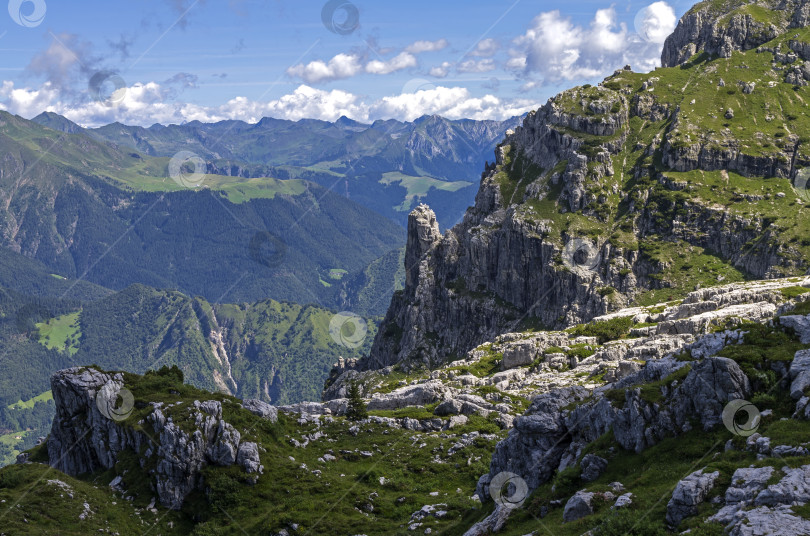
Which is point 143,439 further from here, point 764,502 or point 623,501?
point 764,502

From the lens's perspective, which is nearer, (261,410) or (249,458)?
(249,458)

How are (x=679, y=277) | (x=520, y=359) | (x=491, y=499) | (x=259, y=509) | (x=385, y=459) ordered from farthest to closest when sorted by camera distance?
(x=679, y=277)
(x=520, y=359)
(x=385, y=459)
(x=259, y=509)
(x=491, y=499)

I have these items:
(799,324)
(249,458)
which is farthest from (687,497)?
(249,458)

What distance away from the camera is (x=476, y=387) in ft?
439

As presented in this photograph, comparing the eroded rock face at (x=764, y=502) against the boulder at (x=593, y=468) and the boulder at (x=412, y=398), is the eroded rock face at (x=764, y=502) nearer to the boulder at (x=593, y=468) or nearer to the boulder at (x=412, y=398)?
the boulder at (x=593, y=468)

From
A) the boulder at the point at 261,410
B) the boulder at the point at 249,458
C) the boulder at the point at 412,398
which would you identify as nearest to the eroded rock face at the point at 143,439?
the boulder at the point at 249,458

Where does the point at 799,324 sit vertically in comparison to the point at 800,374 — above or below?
above

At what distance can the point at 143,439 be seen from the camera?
252 ft

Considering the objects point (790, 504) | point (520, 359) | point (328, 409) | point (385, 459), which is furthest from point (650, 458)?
point (520, 359)

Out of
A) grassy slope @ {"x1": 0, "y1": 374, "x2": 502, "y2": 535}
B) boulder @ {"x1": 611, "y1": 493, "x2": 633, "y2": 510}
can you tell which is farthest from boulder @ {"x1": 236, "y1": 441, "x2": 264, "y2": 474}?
boulder @ {"x1": 611, "y1": 493, "x2": 633, "y2": 510}

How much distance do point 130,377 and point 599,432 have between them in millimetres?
66374

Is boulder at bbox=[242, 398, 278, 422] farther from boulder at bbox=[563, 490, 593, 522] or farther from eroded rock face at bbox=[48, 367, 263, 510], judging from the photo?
boulder at bbox=[563, 490, 593, 522]

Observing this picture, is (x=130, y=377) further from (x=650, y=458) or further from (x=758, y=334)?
(x=758, y=334)

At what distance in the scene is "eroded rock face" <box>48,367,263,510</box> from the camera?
72750 mm
